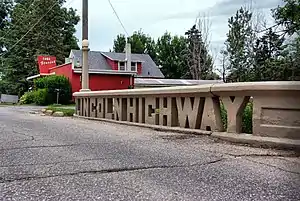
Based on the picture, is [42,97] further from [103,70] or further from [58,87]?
[103,70]

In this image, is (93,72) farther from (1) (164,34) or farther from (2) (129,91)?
(1) (164,34)

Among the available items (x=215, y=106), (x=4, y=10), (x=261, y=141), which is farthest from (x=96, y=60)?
(x=261, y=141)

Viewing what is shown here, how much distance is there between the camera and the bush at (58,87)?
3062cm

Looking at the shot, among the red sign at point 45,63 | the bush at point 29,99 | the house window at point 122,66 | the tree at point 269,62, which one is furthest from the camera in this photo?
the house window at point 122,66

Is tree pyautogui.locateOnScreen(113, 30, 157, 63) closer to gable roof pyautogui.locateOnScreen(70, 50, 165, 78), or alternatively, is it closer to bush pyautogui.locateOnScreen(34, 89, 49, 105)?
gable roof pyautogui.locateOnScreen(70, 50, 165, 78)

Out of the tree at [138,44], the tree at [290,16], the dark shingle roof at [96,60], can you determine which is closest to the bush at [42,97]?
the dark shingle roof at [96,60]

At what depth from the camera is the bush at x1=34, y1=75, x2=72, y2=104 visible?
3062cm

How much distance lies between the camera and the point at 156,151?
6.00 m

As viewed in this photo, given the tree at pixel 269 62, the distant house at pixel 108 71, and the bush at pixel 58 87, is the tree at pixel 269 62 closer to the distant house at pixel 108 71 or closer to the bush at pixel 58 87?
the distant house at pixel 108 71

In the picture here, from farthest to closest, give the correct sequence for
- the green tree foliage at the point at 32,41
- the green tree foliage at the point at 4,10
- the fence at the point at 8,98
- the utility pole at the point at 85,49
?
the green tree foliage at the point at 4,10, the green tree foliage at the point at 32,41, the fence at the point at 8,98, the utility pole at the point at 85,49

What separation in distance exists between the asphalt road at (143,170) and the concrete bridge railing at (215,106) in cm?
49

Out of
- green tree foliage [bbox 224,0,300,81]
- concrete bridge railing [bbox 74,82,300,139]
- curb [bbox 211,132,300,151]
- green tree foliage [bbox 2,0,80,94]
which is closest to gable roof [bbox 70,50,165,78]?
green tree foliage [bbox 2,0,80,94]

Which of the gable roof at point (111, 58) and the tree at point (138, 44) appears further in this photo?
the tree at point (138, 44)

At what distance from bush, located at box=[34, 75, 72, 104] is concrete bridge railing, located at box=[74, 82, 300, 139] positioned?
19.8 metres
